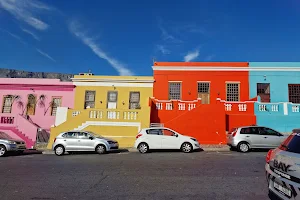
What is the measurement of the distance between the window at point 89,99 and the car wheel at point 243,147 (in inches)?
540

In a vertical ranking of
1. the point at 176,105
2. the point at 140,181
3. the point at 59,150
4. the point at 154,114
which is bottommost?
the point at 140,181

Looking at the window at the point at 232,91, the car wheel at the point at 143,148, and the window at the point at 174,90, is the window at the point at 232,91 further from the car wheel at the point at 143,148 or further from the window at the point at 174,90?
the car wheel at the point at 143,148

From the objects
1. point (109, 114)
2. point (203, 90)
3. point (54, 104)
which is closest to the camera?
point (109, 114)

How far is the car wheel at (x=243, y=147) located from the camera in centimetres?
1334

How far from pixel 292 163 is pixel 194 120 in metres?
13.8

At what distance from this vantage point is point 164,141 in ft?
45.4

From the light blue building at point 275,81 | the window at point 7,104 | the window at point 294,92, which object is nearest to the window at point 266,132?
the light blue building at point 275,81

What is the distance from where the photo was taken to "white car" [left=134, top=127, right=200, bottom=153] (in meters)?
13.6

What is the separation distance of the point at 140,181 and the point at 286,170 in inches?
158

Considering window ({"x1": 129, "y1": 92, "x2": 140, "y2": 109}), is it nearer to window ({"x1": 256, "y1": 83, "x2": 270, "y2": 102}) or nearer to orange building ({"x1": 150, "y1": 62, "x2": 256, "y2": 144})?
orange building ({"x1": 150, "y1": 62, "x2": 256, "y2": 144})

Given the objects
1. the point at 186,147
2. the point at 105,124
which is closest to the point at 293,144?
the point at 186,147

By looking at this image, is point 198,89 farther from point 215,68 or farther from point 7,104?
point 7,104

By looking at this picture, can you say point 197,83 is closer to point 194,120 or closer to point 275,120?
point 194,120

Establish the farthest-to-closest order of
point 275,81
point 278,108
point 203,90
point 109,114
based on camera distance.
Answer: point 203,90, point 275,81, point 278,108, point 109,114
